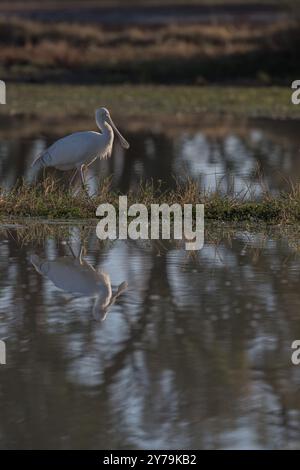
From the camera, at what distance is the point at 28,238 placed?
12.4m

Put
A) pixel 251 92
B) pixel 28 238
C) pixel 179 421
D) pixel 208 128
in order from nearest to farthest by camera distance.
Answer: pixel 179 421, pixel 28 238, pixel 208 128, pixel 251 92

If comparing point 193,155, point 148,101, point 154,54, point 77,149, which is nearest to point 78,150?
point 77,149

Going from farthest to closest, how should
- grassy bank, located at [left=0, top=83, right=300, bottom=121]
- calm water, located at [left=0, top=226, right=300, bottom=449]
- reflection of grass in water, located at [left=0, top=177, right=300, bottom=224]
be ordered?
grassy bank, located at [left=0, top=83, right=300, bottom=121] < reflection of grass in water, located at [left=0, top=177, right=300, bottom=224] < calm water, located at [left=0, top=226, right=300, bottom=449]

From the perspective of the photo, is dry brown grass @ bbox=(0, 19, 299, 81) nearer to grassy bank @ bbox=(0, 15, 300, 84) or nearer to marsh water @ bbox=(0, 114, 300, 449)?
grassy bank @ bbox=(0, 15, 300, 84)

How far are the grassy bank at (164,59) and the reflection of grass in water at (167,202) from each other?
2243 cm

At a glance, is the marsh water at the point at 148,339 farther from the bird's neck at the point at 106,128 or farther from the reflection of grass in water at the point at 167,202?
the bird's neck at the point at 106,128

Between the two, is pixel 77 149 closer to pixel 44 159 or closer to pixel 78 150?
pixel 78 150

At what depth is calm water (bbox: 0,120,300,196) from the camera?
691 inches

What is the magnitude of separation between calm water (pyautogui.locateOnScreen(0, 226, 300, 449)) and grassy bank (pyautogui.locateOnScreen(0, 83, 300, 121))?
1804 centimetres

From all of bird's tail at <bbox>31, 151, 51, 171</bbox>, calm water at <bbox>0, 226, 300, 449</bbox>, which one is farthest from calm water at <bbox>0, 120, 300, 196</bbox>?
calm water at <bbox>0, 226, 300, 449</bbox>

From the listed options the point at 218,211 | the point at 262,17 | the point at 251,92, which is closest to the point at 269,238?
the point at 218,211

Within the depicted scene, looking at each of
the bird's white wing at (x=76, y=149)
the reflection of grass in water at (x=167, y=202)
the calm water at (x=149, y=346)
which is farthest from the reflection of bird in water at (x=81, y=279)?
the bird's white wing at (x=76, y=149)

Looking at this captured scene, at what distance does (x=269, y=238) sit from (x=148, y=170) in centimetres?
698
